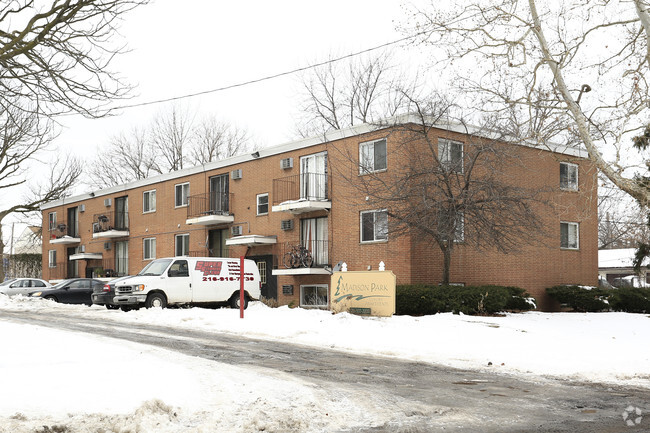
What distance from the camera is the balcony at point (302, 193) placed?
26.1 meters

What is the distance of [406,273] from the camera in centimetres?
2334

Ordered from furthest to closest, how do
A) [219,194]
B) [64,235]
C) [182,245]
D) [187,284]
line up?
[64,235], [182,245], [219,194], [187,284]

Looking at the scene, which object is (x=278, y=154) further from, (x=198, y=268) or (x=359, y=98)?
(x=359, y=98)

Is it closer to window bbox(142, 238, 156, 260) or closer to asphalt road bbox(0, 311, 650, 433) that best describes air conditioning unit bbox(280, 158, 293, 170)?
window bbox(142, 238, 156, 260)

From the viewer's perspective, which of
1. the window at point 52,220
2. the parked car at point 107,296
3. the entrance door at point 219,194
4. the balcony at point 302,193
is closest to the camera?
the parked car at point 107,296

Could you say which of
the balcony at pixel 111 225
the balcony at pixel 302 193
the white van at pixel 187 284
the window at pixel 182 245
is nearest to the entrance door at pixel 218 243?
the window at pixel 182 245

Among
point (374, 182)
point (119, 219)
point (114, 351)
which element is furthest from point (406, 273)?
point (119, 219)

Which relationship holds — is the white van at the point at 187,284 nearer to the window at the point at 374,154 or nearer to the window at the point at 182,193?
the window at the point at 374,154

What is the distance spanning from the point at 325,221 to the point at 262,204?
418cm

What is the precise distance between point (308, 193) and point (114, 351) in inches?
653

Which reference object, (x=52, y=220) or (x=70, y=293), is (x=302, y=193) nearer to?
(x=70, y=293)

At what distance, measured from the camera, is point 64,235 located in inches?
1795

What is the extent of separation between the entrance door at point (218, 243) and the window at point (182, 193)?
278 centimetres

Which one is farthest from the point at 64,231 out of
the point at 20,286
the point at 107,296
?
the point at 107,296
